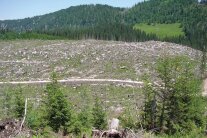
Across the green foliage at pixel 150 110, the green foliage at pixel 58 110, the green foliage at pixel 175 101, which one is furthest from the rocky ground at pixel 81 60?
the green foliage at pixel 58 110

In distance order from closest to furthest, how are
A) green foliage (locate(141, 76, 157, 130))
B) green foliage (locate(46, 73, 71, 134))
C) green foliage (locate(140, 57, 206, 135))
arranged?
1. green foliage (locate(46, 73, 71, 134))
2. green foliage (locate(140, 57, 206, 135))
3. green foliage (locate(141, 76, 157, 130))

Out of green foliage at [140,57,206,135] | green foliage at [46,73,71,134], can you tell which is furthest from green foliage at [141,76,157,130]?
green foliage at [46,73,71,134]

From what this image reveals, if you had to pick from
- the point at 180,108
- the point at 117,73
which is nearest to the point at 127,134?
the point at 180,108

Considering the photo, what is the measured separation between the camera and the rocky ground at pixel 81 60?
252 feet

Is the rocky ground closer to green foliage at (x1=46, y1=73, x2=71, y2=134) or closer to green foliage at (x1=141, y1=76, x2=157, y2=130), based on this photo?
green foliage at (x1=141, y1=76, x2=157, y2=130)

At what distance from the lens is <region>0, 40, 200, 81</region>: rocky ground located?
7694cm

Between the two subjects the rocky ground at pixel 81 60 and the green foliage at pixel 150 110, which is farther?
the rocky ground at pixel 81 60

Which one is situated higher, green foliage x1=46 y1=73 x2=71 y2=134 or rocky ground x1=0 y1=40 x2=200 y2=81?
green foliage x1=46 y1=73 x2=71 y2=134

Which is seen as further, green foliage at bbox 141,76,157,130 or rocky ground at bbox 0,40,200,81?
rocky ground at bbox 0,40,200,81

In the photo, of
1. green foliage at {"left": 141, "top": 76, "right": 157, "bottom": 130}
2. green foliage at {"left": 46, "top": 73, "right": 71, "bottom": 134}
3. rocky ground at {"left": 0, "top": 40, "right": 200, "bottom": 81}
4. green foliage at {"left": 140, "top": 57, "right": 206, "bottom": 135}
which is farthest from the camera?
rocky ground at {"left": 0, "top": 40, "right": 200, "bottom": 81}

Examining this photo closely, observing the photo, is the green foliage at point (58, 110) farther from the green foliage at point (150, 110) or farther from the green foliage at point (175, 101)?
the green foliage at point (150, 110)

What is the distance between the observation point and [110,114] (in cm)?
4734

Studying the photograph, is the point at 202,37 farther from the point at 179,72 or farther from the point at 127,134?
the point at 127,134

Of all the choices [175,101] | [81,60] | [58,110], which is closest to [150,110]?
[175,101]
